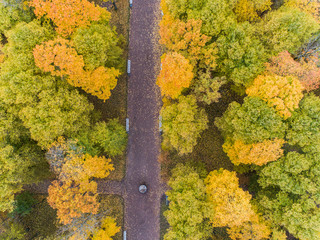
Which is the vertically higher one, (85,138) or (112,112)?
(112,112)

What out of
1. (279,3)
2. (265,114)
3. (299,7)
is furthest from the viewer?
(279,3)

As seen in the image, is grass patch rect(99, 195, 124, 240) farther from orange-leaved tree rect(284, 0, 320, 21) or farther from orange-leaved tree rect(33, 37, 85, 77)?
orange-leaved tree rect(284, 0, 320, 21)

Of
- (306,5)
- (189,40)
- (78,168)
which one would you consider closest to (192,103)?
(189,40)

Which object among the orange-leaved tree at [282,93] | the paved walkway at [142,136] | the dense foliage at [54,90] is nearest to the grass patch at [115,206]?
the paved walkway at [142,136]

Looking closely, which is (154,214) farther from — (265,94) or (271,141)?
(265,94)

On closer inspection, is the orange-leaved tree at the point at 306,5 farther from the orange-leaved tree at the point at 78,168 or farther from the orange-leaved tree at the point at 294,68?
the orange-leaved tree at the point at 78,168

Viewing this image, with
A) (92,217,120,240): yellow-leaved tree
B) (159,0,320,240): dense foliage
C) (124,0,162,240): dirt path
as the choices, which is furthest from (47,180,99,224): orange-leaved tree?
(159,0,320,240): dense foliage

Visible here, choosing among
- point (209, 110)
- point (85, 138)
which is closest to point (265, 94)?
point (209, 110)
